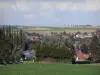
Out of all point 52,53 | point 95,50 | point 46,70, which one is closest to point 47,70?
point 46,70

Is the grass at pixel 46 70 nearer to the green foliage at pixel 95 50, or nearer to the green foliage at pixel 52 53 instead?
the green foliage at pixel 52 53

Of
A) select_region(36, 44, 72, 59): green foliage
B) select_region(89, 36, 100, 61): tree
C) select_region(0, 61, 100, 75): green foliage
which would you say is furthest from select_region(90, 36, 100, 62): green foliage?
select_region(0, 61, 100, 75): green foliage

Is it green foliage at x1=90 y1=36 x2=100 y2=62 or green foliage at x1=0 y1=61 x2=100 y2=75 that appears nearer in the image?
green foliage at x1=0 y1=61 x2=100 y2=75

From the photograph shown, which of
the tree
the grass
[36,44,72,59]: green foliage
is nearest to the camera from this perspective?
the grass

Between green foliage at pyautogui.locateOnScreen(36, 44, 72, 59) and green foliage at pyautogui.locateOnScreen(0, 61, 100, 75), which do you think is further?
green foliage at pyautogui.locateOnScreen(36, 44, 72, 59)

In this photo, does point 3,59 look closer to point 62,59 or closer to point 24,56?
point 62,59

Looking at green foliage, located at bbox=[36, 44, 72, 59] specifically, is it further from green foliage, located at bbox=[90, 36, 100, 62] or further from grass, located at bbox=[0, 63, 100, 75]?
grass, located at bbox=[0, 63, 100, 75]

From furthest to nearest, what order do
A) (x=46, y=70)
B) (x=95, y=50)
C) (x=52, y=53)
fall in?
(x=95, y=50), (x=52, y=53), (x=46, y=70)

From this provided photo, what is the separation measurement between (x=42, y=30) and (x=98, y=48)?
214 ft

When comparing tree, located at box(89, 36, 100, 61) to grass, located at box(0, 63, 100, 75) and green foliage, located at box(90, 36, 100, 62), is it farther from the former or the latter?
grass, located at box(0, 63, 100, 75)

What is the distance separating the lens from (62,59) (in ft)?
112

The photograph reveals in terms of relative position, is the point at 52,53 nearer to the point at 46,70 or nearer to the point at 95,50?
the point at 95,50

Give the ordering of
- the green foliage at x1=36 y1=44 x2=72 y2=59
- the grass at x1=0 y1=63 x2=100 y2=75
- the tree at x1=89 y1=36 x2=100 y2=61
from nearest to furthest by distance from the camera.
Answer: the grass at x1=0 y1=63 x2=100 y2=75, the green foliage at x1=36 y1=44 x2=72 y2=59, the tree at x1=89 y1=36 x2=100 y2=61

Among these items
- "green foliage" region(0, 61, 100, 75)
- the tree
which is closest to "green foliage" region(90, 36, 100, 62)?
the tree
